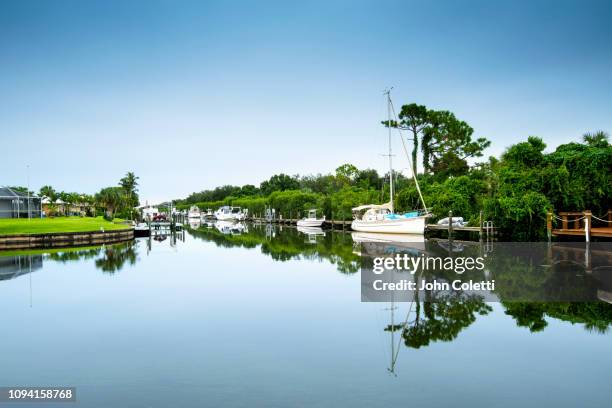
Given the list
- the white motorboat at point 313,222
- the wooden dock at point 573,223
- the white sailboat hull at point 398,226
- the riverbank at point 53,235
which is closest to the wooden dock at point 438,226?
the white motorboat at point 313,222

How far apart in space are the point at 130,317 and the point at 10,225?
3618cm

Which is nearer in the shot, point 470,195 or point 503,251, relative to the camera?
point 503,251

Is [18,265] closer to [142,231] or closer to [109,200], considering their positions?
[142,231]

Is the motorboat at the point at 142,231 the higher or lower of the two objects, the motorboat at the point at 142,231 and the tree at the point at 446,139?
the lower

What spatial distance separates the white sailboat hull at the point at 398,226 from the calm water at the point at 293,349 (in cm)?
2182

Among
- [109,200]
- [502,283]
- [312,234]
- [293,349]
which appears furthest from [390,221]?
[109,200]

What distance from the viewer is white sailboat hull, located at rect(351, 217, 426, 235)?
37.3m

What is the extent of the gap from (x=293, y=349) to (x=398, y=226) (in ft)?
102

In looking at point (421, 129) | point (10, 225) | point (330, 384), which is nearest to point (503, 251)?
point (330, 384)

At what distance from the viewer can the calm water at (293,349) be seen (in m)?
7.12

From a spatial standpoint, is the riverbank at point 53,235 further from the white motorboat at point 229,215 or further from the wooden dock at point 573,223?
the white motorboat at point 229,215

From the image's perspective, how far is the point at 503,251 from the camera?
1004 inches

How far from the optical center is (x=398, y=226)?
39438mm

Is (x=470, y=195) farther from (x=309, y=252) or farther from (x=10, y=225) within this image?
(x=10, y=225)
